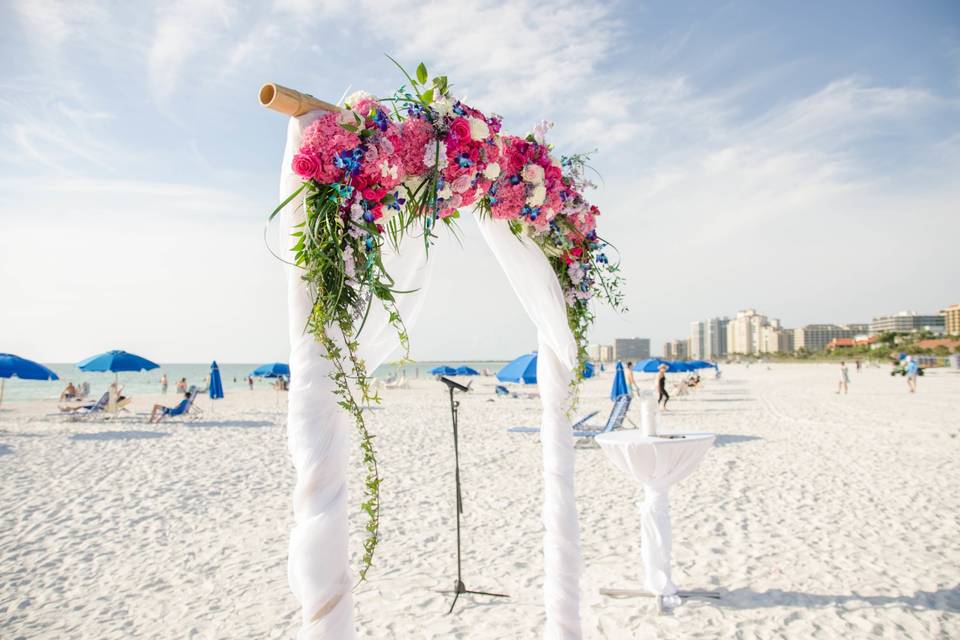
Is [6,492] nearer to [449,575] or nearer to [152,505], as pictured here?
[152,505]

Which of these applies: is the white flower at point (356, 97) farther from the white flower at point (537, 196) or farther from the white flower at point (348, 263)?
the white flower at point (537, 196)

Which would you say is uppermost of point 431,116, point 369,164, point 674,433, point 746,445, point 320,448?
point 431,116

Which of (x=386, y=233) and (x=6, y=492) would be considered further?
(x=6, y=492)

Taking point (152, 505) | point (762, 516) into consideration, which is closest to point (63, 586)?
point (152, 505)

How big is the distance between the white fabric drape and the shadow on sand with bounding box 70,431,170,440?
448 inches

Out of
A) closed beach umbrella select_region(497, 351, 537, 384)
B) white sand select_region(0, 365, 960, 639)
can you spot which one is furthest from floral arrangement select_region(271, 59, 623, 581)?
closed beach umbrella select_region(497, 351, 537, 384)

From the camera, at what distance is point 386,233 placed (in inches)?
104

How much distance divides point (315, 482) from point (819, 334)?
145 metres

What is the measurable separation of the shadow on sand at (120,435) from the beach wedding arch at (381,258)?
11471 mm

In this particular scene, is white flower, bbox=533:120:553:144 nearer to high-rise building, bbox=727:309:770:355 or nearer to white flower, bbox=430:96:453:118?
white flower, bbox=430:96:453:118

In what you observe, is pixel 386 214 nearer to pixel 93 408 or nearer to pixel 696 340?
pixel 93 408

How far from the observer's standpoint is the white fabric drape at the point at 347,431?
2162 mm

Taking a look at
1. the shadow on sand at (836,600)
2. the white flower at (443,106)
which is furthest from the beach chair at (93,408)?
the shadow on sand at (836,600)

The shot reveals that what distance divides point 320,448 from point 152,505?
5638 millimetres
